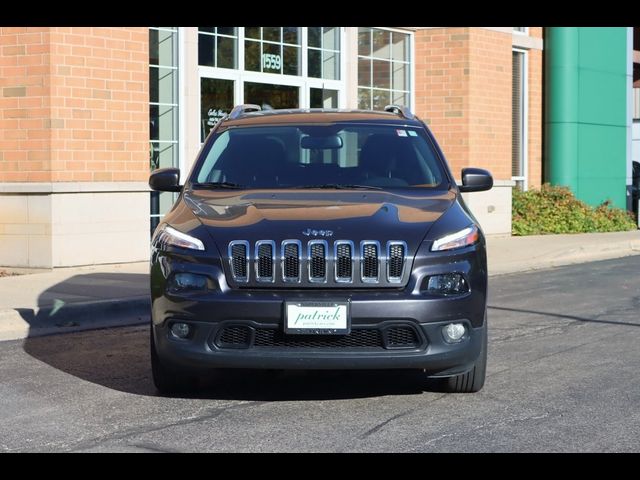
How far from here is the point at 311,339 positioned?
6348mm

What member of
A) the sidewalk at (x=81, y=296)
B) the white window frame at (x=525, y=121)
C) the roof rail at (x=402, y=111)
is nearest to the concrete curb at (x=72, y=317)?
the sidewalk at (x=81, y=296)

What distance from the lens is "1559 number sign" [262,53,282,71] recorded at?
1742 cm

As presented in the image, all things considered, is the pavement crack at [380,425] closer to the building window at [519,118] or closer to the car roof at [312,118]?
the car roof at [312,118]

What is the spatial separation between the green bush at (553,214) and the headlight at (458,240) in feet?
49.0

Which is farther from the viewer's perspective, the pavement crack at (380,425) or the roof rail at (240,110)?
the roof rail at (240,110)

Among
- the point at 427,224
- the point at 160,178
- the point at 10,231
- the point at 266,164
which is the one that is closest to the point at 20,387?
the point at 160,178

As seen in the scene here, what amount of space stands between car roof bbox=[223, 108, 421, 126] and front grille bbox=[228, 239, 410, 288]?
2.00m

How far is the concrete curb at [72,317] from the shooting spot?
985cm

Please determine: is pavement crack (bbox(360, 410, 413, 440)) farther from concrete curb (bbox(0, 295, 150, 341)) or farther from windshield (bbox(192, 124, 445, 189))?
concrete curb (bbox(0, 295, 150, 341))

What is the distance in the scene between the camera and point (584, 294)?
41.5 ft

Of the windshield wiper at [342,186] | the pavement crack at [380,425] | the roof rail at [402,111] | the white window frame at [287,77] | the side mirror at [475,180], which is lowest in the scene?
the pavement crack at [380,425]

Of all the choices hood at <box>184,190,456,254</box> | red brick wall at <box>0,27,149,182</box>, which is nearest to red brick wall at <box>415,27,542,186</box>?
red brick wall at <box>0,27,149,182</box>

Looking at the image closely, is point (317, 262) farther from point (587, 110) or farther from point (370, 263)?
point (587, 110)
